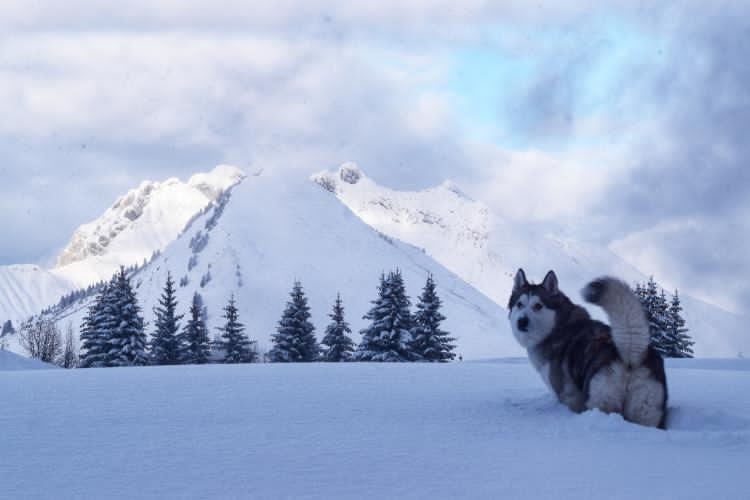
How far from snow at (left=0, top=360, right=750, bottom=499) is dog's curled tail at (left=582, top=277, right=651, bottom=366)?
0.70 metres

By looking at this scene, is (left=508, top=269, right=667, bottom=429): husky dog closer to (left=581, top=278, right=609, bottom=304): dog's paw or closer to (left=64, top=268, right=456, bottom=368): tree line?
(left=581, top=278, right=609, bottom=304): dog's paw

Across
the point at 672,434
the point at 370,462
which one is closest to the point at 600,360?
the point at 672,434

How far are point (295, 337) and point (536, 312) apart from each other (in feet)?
135

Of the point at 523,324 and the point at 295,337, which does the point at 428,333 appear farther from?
the point at 523,324

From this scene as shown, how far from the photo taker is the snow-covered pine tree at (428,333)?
44.4 metres

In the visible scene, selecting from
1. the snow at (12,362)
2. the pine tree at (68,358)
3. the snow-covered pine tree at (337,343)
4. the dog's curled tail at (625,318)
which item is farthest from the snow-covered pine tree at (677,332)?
the pine tree at (68,358)

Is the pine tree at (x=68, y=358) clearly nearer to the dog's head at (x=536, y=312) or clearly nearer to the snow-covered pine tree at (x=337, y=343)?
the snow-covered pine tree at (x=337, y=343)

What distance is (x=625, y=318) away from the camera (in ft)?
21.6

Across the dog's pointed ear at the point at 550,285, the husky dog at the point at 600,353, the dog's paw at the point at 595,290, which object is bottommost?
the husky dog at the point at 600,353

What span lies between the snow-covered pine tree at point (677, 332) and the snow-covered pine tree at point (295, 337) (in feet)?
77.0

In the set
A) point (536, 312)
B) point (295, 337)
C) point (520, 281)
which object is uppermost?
point (295, 337)

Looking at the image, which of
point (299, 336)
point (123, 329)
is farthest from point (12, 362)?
point (299, 336)

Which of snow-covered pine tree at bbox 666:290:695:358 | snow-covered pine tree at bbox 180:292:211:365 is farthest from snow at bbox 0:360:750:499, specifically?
snow-covered pine tree at bbox 180:292:211:365

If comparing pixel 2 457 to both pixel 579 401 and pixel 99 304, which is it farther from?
pixel 99 304
